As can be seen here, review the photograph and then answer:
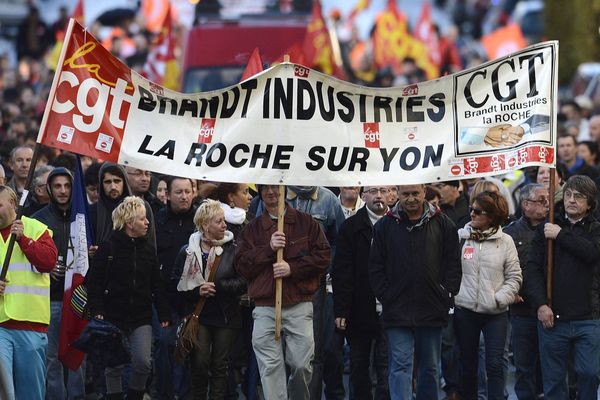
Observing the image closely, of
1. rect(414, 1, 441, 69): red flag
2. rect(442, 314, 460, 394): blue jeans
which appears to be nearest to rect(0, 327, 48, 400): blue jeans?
rect(442, 314, 460, 394): blue jeans

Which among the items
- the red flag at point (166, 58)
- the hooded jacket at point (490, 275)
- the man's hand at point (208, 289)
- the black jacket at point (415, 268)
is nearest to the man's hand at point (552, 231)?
the black jacket at point (415, 268)

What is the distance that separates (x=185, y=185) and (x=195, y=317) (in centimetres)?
150

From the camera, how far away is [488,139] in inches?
447

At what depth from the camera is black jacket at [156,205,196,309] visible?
13250 millimetres

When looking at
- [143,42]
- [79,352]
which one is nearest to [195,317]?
[79,352]

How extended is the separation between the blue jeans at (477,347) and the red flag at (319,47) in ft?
35.3

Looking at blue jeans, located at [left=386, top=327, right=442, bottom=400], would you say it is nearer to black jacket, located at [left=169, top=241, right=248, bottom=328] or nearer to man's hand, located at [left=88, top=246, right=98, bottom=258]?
black jacket, located at [left=169, top=241, right=248, bottom=328]

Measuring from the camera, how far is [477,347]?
1240cm

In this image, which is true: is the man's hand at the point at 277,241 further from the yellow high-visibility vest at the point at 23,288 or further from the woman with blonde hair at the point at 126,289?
the yellow high-visibility vest at the point at 23,288

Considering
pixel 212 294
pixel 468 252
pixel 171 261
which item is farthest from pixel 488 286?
pixel 171 261

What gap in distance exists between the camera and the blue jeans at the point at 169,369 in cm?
1294

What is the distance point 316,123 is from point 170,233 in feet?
7.67

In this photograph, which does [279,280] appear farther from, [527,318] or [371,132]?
[527,318]

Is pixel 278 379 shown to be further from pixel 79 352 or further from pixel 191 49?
pixel 191 49
